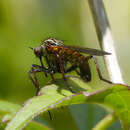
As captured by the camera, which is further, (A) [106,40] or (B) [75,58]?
(B) [75,58]

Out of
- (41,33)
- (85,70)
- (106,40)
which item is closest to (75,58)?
(85,70)

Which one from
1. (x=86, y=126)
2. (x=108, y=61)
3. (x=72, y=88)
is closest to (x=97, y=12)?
(x=108, y=61)

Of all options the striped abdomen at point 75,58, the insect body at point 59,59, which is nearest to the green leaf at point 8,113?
the insect body at point 59,59

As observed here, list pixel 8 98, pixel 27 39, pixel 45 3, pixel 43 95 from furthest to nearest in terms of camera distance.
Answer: pixel 45 3 < pixel 27 39 < pixel 8 98 < pixel 43 95

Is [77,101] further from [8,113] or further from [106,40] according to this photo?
[8,113]

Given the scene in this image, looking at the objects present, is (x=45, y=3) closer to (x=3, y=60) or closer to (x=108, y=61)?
(x=3, y=60)

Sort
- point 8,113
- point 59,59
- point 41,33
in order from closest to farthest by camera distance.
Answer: point 8,113
point 59,59
point 41,33

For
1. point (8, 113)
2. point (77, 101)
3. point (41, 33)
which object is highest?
point (41, 33)

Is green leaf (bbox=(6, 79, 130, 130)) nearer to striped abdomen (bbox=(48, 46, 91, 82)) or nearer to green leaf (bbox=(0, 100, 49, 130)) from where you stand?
green leaf (bbox=(0, 100, 49, 130))

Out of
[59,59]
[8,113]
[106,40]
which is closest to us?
[106,40]
